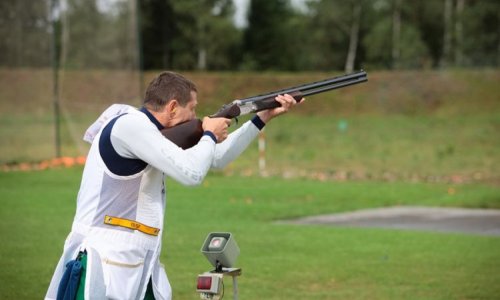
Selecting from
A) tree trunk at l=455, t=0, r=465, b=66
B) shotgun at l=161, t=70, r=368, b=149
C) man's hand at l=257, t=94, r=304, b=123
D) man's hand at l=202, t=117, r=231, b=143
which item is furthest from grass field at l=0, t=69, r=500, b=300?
tree trunk at l=455, t=0, r=465, b=66

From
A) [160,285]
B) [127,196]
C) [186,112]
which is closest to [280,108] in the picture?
[186,112]

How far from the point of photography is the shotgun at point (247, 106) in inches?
243

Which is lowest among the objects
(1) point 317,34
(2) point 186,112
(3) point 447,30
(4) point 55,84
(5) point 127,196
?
(5) point 127,196

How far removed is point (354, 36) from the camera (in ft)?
266

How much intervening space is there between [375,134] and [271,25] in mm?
37874

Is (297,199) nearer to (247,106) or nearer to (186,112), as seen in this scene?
(247,106)

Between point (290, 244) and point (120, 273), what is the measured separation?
866 cm

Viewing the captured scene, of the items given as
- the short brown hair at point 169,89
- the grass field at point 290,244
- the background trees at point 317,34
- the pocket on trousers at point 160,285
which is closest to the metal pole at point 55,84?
the grass field at point 290,244

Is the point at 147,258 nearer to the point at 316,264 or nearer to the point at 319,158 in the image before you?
the point at 316,264

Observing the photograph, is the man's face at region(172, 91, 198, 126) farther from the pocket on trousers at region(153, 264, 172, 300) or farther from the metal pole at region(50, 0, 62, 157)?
the metal pole at region(50, 0, 62, 157)

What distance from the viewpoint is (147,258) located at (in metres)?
6.27

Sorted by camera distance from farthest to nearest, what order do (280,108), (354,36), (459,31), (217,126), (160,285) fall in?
(354,36) < (459,31) < (280,108) < (160,285) < (217,126)

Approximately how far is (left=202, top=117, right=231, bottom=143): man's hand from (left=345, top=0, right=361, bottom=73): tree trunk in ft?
243

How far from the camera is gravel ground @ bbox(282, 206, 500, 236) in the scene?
16.6 meters
